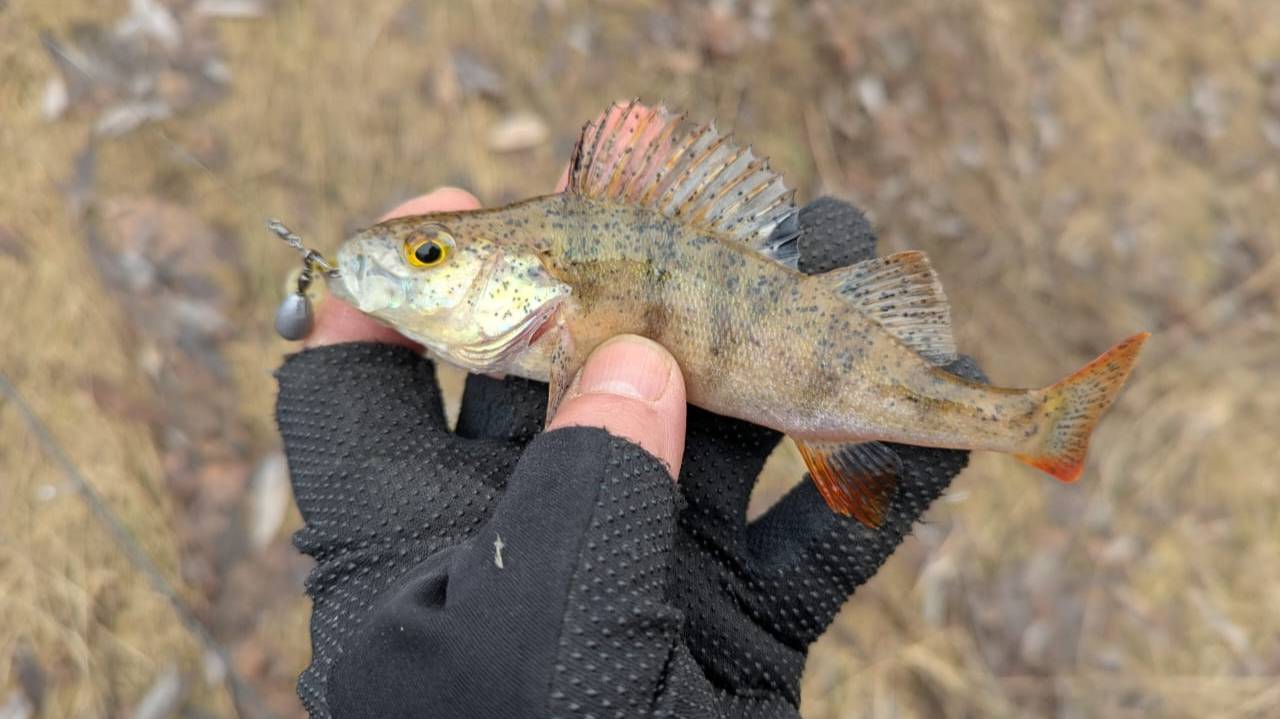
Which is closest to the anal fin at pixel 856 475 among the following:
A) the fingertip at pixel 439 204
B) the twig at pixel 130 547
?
the fingertip at pixel 439 204

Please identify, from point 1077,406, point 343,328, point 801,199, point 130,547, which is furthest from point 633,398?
point 801,199

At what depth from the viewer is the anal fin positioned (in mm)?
2609

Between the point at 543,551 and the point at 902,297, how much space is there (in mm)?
1375

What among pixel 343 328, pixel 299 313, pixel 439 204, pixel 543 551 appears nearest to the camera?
pixel 543 551

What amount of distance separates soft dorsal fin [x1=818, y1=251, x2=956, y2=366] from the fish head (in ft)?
2.99

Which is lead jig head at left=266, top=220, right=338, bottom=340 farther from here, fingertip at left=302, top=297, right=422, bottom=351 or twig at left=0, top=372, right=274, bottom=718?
twig at left=0, top=372, right=274, bottom=718

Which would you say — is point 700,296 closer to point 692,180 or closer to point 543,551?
point 692,180

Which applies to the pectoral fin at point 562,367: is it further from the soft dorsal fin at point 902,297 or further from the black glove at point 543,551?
the soft dorsal fin at point 902,297

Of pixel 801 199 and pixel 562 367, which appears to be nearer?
pixel 562 367

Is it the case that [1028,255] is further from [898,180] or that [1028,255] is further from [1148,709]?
[1148,709]

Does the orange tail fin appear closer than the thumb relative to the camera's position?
No

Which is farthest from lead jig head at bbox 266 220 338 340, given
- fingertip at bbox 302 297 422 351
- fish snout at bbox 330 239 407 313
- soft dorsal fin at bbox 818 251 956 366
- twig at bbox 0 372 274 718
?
soft dorsal fin at bbox 818 251 956 366

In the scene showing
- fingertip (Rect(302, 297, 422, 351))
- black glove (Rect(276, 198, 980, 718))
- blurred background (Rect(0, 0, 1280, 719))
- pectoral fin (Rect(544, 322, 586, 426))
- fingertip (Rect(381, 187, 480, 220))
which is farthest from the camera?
blurred background (Rect(0, 0, 1280, 719))

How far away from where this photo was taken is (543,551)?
1.96 meters
